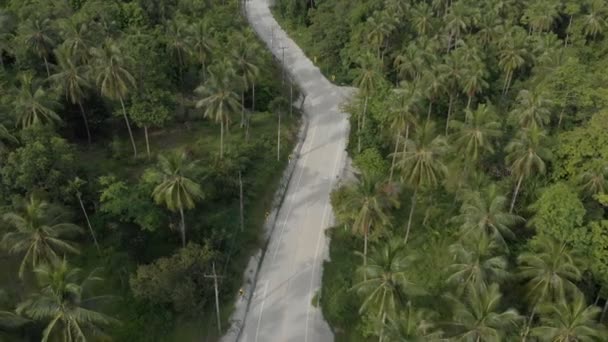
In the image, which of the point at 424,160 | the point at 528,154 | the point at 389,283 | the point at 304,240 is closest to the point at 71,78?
the point at 304,240

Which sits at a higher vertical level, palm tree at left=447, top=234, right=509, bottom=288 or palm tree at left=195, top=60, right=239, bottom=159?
palm tree at left=195, top=60, right=239, bottom=159

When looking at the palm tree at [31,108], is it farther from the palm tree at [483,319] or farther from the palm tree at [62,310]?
the palm tree at [483,319]

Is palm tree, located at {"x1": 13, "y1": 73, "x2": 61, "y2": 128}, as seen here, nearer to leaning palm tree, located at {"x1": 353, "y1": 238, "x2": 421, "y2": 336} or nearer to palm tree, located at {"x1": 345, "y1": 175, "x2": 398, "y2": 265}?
palm tree, located at {"x1": 345, "y1": 175, "x2": 398, "y2": 265}

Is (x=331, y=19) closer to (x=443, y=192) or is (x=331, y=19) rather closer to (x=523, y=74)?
(x=523, y=74)

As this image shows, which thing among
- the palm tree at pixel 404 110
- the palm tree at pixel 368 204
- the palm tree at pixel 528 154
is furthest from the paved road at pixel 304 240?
the palm tree at pixel 528 154

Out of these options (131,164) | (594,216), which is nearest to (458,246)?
(594,216)

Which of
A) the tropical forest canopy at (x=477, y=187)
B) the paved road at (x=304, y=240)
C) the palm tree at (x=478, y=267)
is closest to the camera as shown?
the tropical forest canopy at (x=477, y=187)

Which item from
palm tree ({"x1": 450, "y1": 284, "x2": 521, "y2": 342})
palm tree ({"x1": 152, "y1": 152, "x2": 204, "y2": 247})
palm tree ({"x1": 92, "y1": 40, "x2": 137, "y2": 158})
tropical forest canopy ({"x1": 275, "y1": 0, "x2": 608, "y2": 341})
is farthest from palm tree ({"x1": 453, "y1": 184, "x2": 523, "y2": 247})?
palm tree ({"x1": 92, "y1": 40, "x2": 137, "y2": 158})
